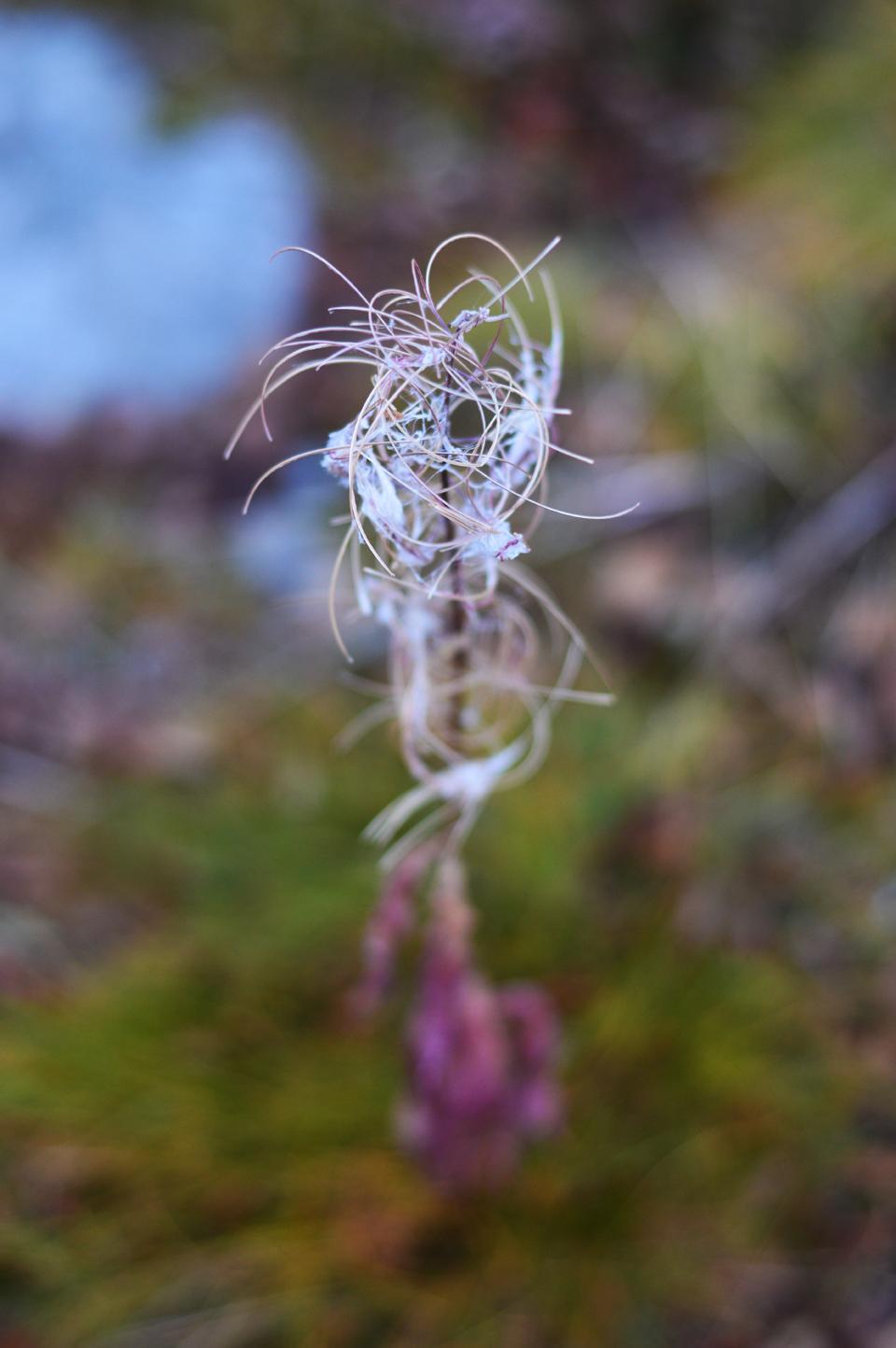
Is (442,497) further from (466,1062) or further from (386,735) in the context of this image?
(386,735)

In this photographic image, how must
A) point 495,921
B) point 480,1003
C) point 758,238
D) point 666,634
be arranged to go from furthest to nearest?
point 758,238
point 666,634
point 495,921
point 480,1003

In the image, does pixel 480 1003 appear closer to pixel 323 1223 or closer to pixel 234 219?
pixel 323 1223

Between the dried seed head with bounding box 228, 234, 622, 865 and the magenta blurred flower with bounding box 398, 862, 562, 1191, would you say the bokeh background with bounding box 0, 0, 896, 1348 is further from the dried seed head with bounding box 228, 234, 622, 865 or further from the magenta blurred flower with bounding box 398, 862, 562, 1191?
the dried seed head with bounding box 228, 234, 622, 865

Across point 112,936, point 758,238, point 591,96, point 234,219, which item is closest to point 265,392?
point 112,936

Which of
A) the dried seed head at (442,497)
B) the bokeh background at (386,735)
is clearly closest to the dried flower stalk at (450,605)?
the dried seed head at (442,497)

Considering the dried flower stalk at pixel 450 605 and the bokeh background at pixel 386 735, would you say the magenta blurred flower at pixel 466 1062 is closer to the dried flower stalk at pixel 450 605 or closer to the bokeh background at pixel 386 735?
the dried flower stalk at pixel 450 605
